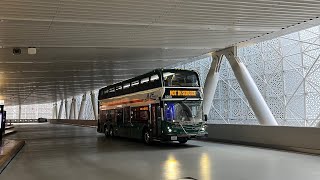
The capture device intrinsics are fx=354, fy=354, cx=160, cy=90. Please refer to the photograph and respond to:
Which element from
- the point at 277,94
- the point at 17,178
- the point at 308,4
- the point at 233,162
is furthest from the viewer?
the point at 277,94

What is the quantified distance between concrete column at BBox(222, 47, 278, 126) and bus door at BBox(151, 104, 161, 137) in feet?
20.3

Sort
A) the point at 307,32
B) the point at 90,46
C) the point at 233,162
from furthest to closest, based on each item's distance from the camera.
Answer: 1. the point at 307,32
2. the point at 90,46
3. the point at 233,162

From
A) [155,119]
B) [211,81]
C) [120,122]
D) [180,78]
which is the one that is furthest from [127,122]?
[211,81]

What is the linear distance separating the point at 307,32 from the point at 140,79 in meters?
13.6

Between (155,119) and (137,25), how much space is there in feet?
15.7

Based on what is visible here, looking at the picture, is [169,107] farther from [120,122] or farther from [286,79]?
[286,79]

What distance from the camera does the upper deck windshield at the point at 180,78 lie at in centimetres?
1664

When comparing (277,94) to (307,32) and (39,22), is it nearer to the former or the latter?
(307,32)

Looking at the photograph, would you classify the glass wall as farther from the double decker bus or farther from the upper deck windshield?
the double decker bus

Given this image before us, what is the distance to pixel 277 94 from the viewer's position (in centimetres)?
2716

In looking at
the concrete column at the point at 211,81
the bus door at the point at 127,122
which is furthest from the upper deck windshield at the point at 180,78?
the concrete column at the point at 211,81

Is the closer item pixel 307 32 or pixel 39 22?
pixel 39 22

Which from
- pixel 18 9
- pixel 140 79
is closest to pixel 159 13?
pixel 18 9

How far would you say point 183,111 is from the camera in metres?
16.5
